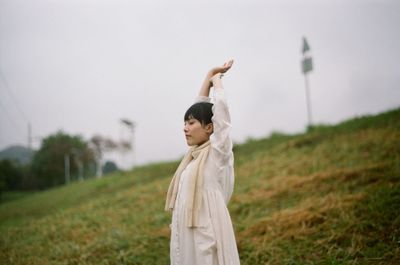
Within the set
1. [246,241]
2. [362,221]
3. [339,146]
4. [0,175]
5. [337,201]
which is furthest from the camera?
[0,175]

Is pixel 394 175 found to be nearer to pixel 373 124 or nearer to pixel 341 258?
pixel 341 258

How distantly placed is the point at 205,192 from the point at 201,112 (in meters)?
0.52

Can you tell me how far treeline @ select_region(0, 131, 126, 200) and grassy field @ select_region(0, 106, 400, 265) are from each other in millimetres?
31235

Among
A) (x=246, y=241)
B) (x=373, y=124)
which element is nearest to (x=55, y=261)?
(x=246, y=241)

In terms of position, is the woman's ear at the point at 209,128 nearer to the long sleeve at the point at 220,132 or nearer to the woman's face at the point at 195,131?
the woman's face at the point at 195,131

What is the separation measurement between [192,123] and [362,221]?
2663 millimetres

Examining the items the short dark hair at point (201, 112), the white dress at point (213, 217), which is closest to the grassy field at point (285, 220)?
the white dress at point (213, 217)

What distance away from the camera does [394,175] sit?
493 cm

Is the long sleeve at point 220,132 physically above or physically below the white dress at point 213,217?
above

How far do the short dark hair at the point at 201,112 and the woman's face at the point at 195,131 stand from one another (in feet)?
0.08

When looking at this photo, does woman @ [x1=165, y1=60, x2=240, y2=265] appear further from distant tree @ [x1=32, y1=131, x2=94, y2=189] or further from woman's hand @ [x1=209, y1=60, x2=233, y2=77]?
distant tree @ [x1=32, y1=131, x2=94, y2=189]

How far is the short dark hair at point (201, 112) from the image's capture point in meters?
2.25

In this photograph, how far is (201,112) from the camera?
88.7 inches

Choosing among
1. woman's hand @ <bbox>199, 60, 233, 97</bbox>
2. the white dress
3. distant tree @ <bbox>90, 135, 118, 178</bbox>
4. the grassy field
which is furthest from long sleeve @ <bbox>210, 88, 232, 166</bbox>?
distant tree @ <bbox>90, 135, 118, 178</bbox>
